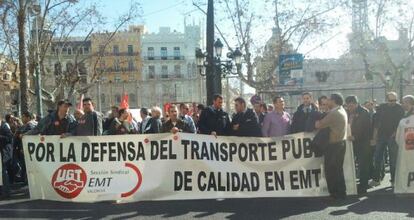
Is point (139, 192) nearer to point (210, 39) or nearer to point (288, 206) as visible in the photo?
point (288, 206)

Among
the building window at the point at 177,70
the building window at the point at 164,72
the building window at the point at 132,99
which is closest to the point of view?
the building window at the point at 132,99

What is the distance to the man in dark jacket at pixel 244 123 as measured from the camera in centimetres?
954

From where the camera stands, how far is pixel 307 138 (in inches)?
356

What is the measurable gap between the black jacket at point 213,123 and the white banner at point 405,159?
297cm

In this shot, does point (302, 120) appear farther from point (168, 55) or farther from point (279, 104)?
point (168, 55)

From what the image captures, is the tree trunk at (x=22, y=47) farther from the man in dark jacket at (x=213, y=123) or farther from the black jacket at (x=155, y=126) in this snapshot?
the man in dark jacket at (x=213, y=123)

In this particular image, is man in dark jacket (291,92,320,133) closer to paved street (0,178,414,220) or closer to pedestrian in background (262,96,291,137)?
pedestrian in background (262,96,291,137)

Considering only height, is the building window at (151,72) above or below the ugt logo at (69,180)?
above

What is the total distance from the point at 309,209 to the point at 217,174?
1626 millimetres

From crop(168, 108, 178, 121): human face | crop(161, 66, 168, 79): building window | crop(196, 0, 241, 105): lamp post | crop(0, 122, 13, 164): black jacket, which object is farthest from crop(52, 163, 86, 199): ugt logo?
crop(161, 66, 168, 79): building window

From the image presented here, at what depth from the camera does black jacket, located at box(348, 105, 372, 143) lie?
10102 mm

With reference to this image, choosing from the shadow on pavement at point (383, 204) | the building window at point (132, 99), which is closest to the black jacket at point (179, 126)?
the shadow on pavement at point (383, 204)

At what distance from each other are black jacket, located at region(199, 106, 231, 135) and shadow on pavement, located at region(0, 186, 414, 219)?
1.37 metres

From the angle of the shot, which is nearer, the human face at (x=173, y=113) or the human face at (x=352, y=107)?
the human face at (x=173, y=113)
